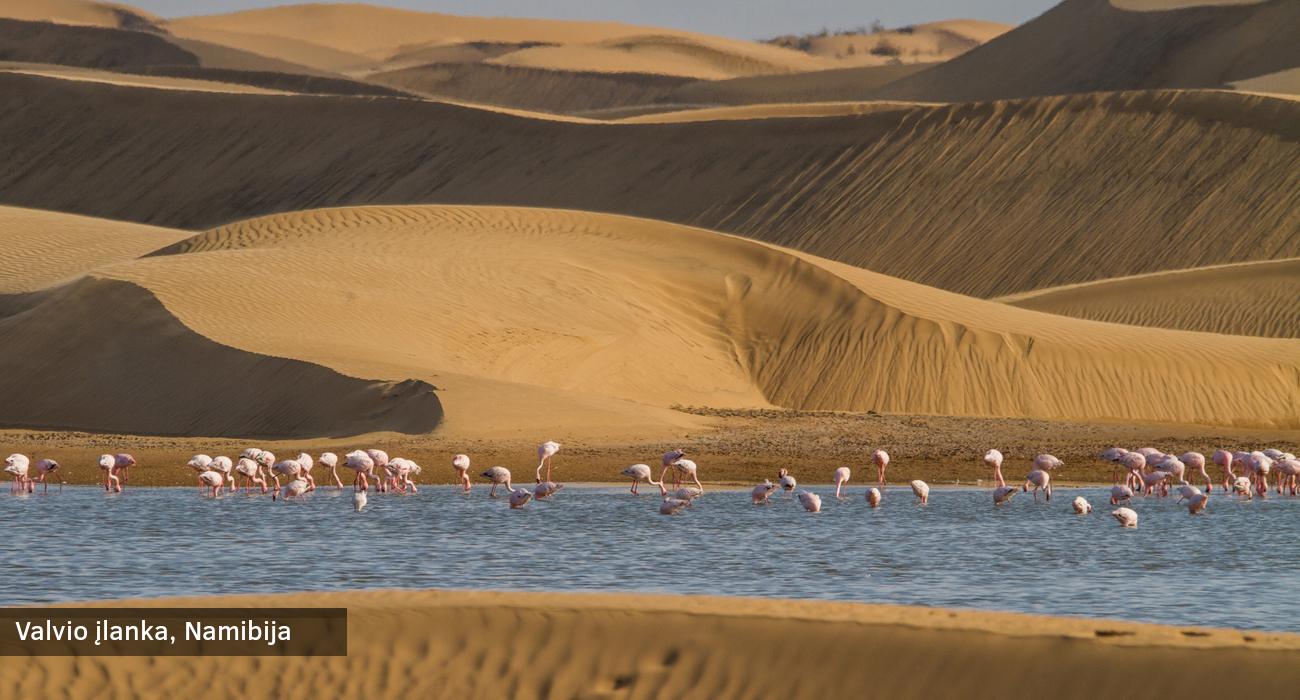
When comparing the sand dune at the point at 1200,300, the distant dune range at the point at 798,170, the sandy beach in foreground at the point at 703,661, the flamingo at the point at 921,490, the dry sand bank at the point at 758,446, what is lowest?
the sandy beach in foreground at the point at 703,661

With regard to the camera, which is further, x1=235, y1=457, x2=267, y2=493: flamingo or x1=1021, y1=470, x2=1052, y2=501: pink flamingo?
x1=235, y1=457, x2=267, y2=493: flamingo

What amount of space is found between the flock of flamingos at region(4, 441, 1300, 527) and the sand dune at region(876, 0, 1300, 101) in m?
87.3

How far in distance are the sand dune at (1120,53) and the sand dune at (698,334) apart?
69.4m

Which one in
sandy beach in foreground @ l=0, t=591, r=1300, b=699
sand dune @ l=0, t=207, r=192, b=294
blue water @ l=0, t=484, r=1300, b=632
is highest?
sand dune @ l=0, t=207, r=192, b=294

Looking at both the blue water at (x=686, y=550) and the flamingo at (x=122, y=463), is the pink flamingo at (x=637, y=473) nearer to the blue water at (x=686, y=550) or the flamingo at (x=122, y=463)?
the blue water at (x=686, y=550)

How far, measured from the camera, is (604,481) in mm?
28562

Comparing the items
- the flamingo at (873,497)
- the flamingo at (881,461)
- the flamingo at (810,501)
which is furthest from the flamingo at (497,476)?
the flamingo at (881,461)

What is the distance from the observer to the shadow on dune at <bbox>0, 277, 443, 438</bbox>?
3431cm

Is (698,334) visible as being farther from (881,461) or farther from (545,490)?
(545,490)

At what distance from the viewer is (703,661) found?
958 centimetres

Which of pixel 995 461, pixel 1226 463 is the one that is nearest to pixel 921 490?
pixel 995 461

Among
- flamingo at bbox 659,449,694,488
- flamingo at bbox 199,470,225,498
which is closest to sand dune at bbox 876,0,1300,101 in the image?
flamingo at bbox 659,449,694,488

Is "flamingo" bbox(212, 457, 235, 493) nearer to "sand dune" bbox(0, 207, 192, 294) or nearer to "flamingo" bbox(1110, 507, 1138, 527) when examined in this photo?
"flamingo" bbox(1110, 507, 1138, 527)

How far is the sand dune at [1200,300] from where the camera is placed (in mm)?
53281
